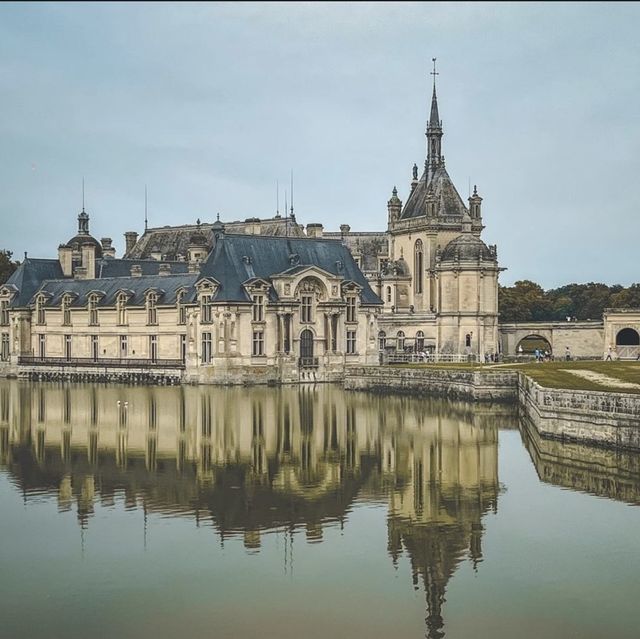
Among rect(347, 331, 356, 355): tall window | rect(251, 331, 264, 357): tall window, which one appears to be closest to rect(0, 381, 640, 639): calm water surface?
rect(251, 331, 264, 357): tall window

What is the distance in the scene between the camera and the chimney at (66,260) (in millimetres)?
86688

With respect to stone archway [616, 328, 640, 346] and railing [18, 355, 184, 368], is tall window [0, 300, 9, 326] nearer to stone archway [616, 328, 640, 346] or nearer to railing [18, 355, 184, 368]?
railing [18, 355, 184, 368]

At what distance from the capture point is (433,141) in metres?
94.1

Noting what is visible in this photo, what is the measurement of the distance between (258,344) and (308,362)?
3.42 metres

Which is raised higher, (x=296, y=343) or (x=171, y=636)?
(x=296, y=343)

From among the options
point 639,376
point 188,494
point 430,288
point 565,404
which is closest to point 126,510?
→ point 188,494

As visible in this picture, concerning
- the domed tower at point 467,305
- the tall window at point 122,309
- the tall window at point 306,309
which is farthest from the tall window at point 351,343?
the tall window at point 122,309

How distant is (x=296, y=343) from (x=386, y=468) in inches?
1434

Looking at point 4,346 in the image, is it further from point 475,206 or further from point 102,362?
point 475,206

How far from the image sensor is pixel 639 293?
110500 millimetres

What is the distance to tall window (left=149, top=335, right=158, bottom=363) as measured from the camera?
7238 cm

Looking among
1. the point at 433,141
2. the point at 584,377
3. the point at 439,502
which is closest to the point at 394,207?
the point at 433,141

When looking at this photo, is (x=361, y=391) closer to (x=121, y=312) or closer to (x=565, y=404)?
(x=121, y=312)

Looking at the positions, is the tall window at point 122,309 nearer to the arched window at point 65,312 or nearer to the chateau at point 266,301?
the chateau at point 266,301
